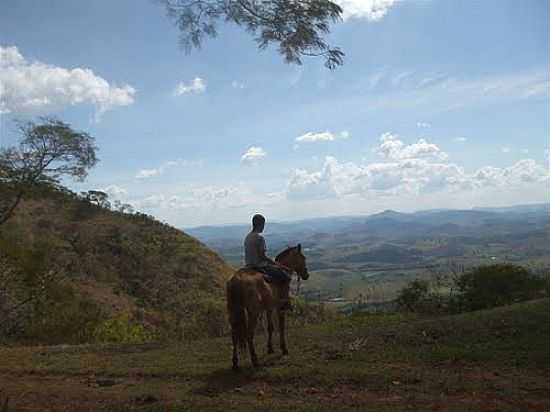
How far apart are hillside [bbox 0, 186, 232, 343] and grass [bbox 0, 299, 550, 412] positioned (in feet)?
21.0

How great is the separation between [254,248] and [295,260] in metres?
1.32

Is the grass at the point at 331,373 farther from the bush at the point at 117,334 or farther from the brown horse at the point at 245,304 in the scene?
the bush at the point at 117,334

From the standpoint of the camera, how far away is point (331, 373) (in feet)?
29.6

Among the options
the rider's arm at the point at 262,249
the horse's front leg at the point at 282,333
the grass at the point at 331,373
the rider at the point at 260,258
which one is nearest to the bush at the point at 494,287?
the grass at the point at 331,373

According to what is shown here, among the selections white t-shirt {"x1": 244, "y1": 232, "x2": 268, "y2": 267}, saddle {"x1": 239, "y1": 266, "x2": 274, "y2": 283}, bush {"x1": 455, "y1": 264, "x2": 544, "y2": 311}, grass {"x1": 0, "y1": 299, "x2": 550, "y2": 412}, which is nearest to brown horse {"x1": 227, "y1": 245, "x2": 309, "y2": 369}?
saddle {"x1": 239, "y1": 266, "x2": 274, "y2": 283}

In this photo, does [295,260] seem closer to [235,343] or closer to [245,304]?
[245,304]

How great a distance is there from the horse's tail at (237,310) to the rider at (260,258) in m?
0.87

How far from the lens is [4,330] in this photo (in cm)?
2048

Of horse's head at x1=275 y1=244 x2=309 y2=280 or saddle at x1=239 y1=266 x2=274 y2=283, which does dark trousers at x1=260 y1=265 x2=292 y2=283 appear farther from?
horse's head at x1=275 y1=244 x2=309 y2=280

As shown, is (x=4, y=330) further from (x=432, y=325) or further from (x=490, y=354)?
(x=490, y=354)

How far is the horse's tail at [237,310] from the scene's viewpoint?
31.2ft

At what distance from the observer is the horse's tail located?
952 centimetres

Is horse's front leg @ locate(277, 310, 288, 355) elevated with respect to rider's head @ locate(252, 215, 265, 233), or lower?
lower

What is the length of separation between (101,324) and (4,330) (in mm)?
3438
